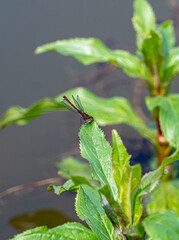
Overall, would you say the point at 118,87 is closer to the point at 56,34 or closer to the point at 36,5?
the point at 56,34

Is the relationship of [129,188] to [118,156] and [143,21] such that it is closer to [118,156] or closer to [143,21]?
[118,156]

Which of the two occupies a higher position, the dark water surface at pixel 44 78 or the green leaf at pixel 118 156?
the dark water surface at pixel 44 78

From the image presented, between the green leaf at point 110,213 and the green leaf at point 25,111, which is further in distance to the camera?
the green leaf at point 25,111

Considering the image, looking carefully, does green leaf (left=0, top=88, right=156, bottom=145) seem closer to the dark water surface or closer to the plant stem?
the plant stem

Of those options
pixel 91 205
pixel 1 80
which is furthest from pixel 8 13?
pixel 91 205

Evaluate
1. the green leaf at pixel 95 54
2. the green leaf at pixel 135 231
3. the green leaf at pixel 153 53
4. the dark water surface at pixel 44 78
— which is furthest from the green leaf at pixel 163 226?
the dark water surface at pixel 44 78

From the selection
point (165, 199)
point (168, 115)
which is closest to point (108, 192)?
point (168, 115)

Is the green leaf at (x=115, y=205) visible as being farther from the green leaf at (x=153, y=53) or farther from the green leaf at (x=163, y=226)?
Result: the green leaf at (x=153, y=53)
